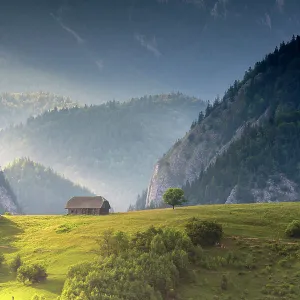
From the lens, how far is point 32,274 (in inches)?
2854

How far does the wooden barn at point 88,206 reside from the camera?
5812 inches

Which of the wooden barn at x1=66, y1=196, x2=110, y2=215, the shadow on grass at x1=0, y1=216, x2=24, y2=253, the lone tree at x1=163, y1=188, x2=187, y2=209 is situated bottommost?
the shadow on grass at x1=0, y1=216, x2=24, y2=253

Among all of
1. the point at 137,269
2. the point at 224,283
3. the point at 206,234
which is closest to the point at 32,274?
the point at 137,269

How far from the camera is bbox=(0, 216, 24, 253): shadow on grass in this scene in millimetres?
98675

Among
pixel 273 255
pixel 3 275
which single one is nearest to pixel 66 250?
pixel 3 275

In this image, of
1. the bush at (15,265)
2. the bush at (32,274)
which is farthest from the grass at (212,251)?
the bush at (15,265)

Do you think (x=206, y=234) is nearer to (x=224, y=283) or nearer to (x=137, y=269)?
(x=224, y=283)

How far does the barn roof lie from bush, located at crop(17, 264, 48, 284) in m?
73.0

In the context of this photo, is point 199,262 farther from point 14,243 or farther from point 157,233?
point 14,243

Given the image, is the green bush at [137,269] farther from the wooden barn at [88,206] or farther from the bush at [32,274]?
the wooden barn at [88,206]

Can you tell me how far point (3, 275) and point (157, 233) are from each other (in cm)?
2927

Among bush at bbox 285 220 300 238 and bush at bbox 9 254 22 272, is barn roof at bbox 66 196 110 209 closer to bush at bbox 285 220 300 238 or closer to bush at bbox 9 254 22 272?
bush at bbox 9 254 22 272

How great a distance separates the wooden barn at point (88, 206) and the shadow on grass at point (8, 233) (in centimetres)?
2438

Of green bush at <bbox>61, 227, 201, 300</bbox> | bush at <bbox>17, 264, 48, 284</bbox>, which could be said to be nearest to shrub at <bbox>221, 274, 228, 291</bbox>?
green bush at <bbox>61, 227, 201, 300</bbox>
